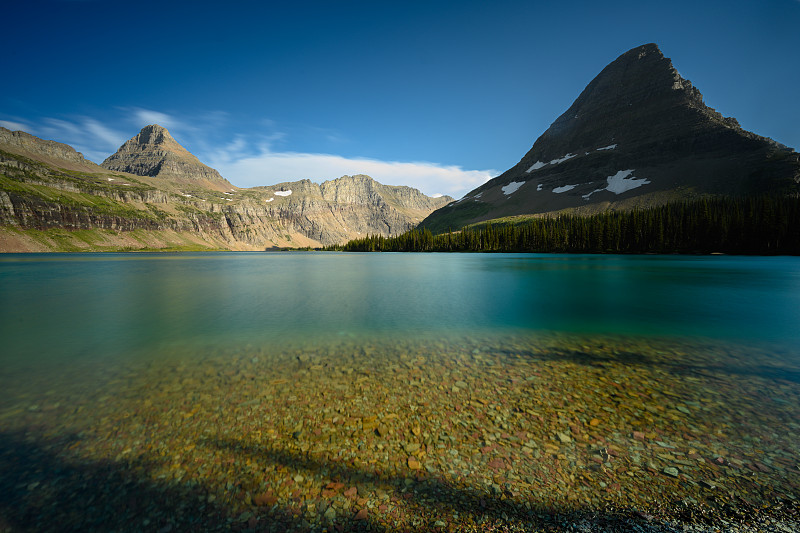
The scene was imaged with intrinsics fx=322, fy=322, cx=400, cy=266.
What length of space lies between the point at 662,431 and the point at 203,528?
29.1 feet

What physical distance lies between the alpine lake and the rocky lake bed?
0.13ft

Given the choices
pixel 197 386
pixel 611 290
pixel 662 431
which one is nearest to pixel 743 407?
pixel 662 431

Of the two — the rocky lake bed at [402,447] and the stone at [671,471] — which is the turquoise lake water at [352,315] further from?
the stone at [671,471]

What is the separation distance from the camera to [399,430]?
7.13 metres

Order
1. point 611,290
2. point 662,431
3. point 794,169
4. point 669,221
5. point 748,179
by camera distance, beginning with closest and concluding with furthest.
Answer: point 662,431
point 611,290
point 669,221
point 794,169
point 748,179

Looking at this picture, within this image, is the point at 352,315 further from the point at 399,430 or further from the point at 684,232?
the point at 684,232

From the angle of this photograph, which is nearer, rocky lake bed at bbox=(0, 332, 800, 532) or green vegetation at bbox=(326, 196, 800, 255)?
rocky lake bed at bbox=(0, 332, 800, 532)

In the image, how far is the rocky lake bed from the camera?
4.75 metres

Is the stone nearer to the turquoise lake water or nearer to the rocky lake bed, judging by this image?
the rocky lake bed

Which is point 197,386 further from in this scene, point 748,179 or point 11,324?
point 748,179

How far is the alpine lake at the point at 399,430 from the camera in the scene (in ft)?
15.8

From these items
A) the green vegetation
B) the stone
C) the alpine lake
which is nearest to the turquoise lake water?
the alpine lake

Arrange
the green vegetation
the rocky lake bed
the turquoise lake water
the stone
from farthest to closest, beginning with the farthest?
the green vegetation < the turquoise lake water < the stone < the rocky lake bed

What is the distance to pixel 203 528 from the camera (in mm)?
4539
